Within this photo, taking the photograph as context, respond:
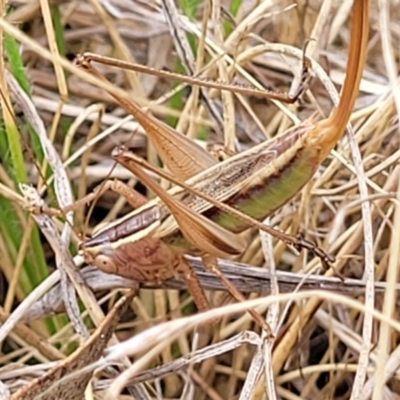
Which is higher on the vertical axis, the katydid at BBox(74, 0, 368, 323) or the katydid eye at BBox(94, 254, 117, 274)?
the katydid at BBox(74, 0, 368, 323)

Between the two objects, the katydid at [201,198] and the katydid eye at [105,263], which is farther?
the katydid eye at [105,263]

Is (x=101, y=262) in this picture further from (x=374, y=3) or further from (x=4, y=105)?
(x=374, y=3)

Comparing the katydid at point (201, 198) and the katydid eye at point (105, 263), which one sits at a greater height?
the katydid at point (201, 198)

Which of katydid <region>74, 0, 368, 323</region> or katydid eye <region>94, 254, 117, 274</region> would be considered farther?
katydid eye <region>94, 254, 117, 274</region>

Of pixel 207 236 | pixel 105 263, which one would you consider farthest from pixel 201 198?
pixel 105 263

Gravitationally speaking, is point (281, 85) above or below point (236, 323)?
above

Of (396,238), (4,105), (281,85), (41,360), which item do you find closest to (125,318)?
(41,360)
